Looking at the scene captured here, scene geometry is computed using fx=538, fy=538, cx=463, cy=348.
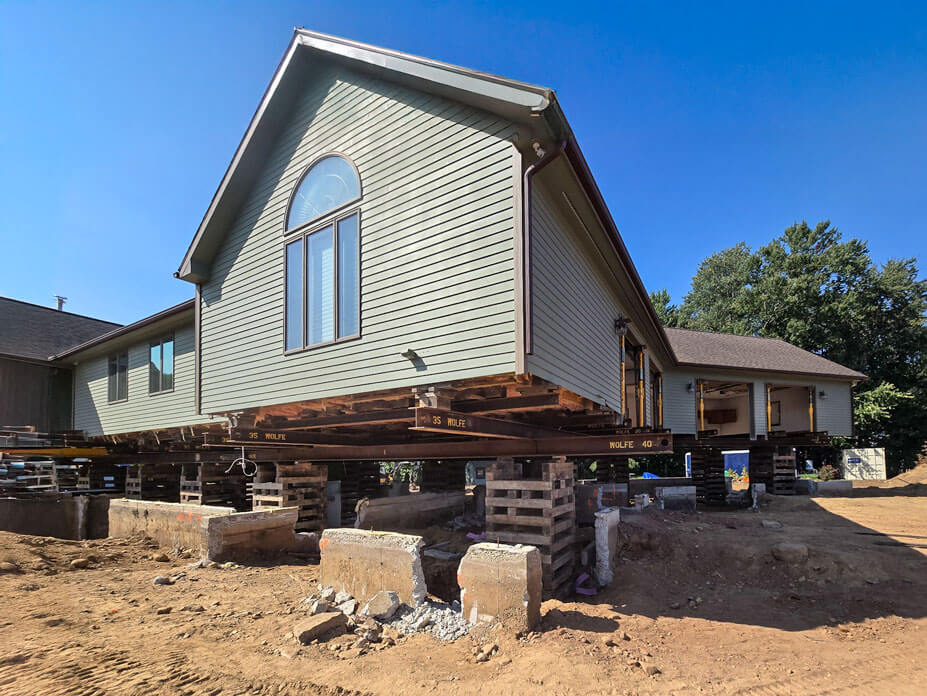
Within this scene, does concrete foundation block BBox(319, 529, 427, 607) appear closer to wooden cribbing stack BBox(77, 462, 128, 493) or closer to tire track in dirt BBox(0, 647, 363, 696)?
tire track in dirt BBox(0, 647, 363, 696)

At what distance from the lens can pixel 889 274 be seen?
38.6 m

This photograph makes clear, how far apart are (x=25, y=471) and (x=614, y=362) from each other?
66.0 feet

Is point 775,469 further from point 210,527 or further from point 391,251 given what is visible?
point 210,527

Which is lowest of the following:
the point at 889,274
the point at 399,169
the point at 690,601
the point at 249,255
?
the point at 690,601

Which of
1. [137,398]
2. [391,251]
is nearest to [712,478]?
[391,251]

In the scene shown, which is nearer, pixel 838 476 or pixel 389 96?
pixel 389 96

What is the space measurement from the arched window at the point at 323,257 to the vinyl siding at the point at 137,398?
512cm

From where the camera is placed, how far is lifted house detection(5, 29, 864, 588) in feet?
21.6

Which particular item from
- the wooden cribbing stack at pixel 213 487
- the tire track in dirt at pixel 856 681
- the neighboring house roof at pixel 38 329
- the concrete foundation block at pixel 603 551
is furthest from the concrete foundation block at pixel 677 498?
the neighboring house roof at pixel 38 329

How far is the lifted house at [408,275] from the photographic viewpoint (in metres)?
6.57

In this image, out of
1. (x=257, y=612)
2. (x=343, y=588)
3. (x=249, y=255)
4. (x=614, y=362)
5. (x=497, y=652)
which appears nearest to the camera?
(x=497, y=652)

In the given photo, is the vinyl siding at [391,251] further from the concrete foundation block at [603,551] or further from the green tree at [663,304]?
the green tree at [663,304]

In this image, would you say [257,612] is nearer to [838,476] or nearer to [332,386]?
[332,386]

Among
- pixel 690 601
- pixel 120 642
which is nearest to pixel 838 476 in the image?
pixel 690 601
